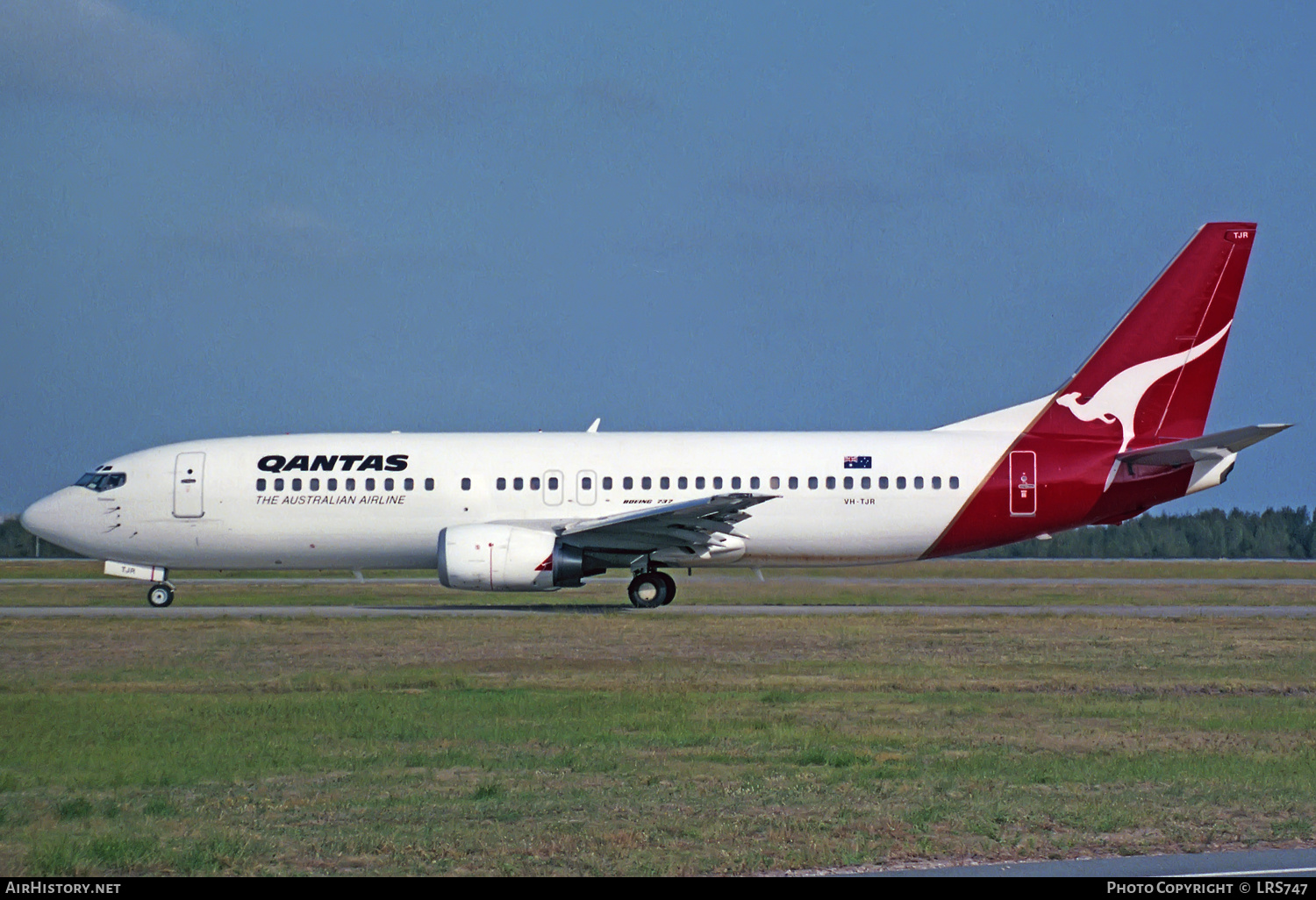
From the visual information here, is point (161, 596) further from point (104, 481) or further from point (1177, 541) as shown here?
point (1177, 541)

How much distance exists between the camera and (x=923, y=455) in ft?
96.4

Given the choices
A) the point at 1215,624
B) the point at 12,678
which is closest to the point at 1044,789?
the point at 12,678

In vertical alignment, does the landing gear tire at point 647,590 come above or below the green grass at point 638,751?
above

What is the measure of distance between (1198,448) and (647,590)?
11.0m

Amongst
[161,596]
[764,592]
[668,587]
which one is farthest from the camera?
[764,592]

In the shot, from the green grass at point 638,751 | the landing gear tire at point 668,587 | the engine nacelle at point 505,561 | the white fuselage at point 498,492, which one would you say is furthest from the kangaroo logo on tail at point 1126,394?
the engine nacelle at point 505,561

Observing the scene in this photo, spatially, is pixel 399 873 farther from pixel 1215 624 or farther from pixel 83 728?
pixel 1215 624

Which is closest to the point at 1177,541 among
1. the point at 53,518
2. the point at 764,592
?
the point at 764,592

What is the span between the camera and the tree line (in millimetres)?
64875

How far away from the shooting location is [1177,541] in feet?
224

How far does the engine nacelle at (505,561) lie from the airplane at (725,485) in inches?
7.6

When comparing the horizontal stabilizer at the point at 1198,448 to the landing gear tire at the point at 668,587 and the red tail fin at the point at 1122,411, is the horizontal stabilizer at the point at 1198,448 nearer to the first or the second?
the red tail fin at the point at 1122,411

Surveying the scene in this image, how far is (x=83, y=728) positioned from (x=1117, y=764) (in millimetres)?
9212

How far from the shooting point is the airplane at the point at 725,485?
28938 mm
